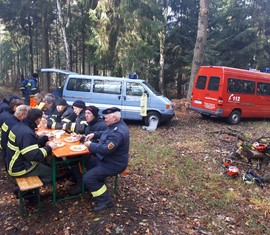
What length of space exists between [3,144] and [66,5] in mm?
19619

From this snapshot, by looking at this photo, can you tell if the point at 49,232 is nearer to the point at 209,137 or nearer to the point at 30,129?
the point at 30,129

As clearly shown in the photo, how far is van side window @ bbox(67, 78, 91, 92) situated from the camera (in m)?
10.3

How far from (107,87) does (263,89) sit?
7.48 meters

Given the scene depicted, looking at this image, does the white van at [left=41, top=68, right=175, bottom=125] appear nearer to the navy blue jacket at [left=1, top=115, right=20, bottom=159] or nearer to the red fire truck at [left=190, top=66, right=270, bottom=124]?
the red fire truck at [left=190, top=66, right=270, bottom=124]

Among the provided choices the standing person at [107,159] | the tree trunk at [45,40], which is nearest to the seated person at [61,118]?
the standing person at [107,159]

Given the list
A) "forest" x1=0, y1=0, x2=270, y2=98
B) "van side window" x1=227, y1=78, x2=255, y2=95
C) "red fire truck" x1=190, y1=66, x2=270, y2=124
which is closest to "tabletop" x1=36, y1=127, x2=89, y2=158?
"red fire truck" x1=190, y1=66, x2=270, y2=124

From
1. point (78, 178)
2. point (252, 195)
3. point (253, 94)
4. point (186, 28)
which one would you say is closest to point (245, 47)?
point (186, 28)

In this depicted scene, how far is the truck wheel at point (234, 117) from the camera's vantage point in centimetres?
1145

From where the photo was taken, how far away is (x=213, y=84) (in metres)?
11.1

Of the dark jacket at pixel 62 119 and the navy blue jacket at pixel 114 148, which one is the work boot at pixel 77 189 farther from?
the dark jacket at pixel 62 119

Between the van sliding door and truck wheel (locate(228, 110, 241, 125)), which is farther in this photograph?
truck wheel (locate(228, 110, 241, 125))

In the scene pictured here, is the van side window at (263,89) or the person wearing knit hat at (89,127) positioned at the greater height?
the van side window at (263,89)

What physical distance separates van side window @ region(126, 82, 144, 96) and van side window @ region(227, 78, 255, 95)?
154 inches

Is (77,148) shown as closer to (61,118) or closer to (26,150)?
(26,150)
